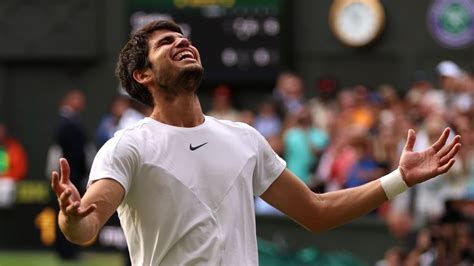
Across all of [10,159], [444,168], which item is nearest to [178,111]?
[444,168]

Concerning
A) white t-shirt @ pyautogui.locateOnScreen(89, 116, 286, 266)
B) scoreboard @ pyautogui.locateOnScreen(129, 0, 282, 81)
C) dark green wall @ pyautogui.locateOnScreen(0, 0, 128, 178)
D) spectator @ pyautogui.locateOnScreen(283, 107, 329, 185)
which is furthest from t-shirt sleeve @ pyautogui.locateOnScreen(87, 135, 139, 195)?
dark green wall @ pyautogui.locateOnScreen(0, 0, 128, 178)

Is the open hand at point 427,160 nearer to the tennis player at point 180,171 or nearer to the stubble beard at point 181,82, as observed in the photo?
the tennis player at point 180,171

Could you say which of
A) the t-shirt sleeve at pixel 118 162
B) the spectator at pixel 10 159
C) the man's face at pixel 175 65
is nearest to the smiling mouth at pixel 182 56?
the man's face at pixel 175 65

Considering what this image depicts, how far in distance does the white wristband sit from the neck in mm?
845

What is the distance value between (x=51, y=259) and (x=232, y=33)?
398 centimetres

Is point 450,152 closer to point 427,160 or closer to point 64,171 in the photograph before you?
point 427,160

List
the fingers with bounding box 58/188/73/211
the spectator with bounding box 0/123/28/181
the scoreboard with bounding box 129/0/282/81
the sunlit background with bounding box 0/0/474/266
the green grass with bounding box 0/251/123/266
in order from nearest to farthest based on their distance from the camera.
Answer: the fingers with bounding box 58/188/73/211, the sunlit background with bounding box 0/0/474/266, the green grass with bounding box 0/251/123/266, the scoreboard with bounding box 129/0/282/81, the spectator with bounding box 0/123/28/181

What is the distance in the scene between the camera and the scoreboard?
18.8m

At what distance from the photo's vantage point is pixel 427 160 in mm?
5691

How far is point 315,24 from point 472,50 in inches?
99.1

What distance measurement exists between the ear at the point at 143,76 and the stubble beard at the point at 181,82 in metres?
0.05

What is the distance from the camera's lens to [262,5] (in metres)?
18.8

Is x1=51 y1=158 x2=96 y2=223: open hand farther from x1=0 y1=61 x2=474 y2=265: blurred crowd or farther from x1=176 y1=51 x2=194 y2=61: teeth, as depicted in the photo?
x1=0 y1=61 x2=474 y2=265: blurred crowd

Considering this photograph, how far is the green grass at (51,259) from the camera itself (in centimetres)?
1658
